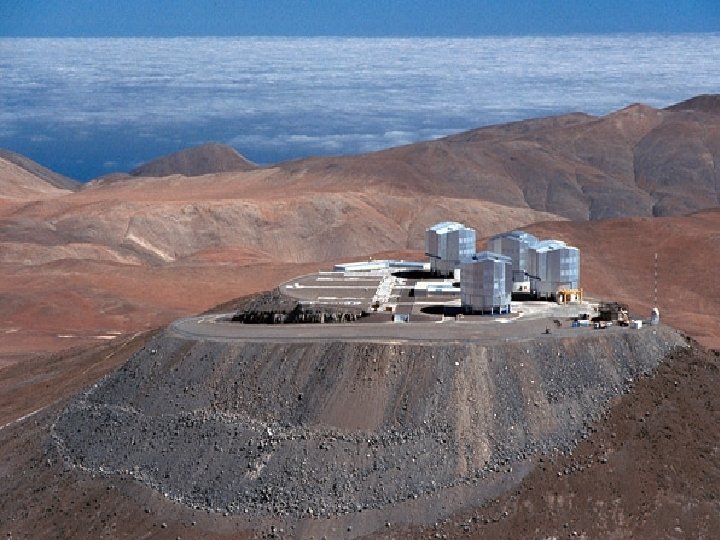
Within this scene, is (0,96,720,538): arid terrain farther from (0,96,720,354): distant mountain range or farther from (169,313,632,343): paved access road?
(169,313,632,343): paved access road

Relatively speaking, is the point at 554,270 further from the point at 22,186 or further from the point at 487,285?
the point at 22,186

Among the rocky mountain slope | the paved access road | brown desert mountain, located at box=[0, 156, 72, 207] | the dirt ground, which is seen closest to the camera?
the dirt ground

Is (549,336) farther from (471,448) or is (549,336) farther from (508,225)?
(508,225)

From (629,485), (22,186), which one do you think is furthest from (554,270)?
(22,186)

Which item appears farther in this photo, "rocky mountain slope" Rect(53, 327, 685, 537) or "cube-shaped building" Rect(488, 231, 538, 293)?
"cube-shaped building" Rect(488, 231, 538, 293)

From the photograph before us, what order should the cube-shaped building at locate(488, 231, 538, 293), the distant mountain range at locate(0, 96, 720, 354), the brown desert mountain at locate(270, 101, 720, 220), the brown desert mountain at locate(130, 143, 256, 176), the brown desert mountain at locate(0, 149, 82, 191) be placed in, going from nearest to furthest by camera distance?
the cube-shaped building at locate(488, 231, 538, 293) → the distant mountain range at locate(0, 96, 720, 354) → the brown desert mountain at locate(270, 101, 720, 220) → the brown desert mountain at locate(0, 149, 82, 191) → the brown desert mountain at locate(130, 143, 256, 176)

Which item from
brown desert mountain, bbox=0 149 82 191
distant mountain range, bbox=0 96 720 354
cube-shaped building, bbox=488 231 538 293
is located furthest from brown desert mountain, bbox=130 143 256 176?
cube-shaped building, bbox=488 231 538 293

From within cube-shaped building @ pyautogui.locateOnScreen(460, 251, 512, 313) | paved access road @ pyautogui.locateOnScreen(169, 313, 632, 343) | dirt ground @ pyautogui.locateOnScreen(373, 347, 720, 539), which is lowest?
dirt ground @ pyautogui.locateOnScreen(373, 347, 720, 539)

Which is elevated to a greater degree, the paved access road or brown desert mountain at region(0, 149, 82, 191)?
brown desert mountain at region(0, 149, 82, 191)
